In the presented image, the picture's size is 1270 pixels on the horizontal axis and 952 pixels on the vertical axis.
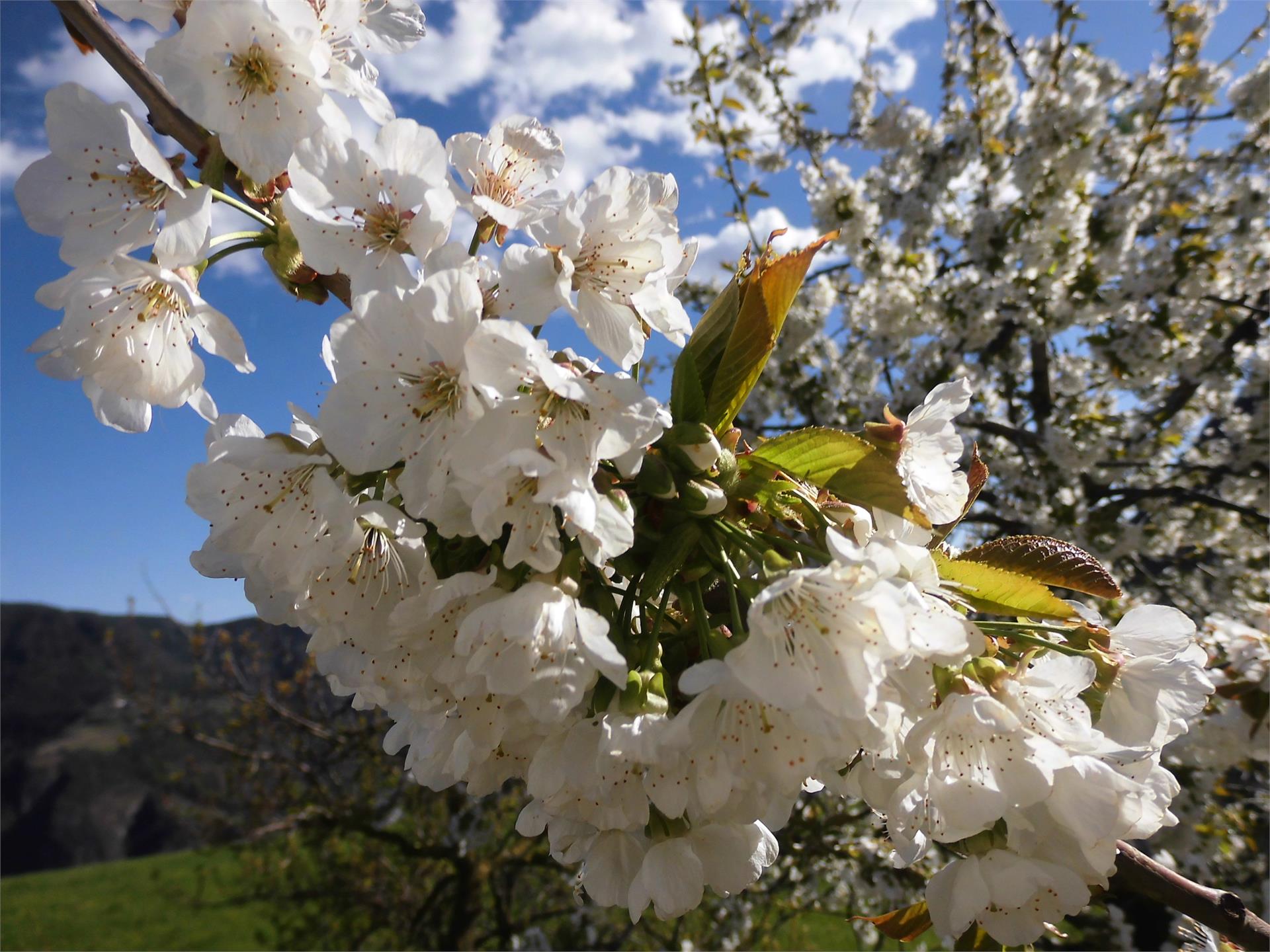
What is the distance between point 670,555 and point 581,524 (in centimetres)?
14

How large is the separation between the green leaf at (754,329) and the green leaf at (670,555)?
0.45 feet

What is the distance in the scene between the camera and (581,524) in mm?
601

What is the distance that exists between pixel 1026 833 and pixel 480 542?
2.18ft

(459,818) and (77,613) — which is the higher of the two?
(77,613)

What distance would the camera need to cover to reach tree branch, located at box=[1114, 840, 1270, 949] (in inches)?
34.9

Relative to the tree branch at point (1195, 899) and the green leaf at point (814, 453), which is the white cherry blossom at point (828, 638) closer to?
the green leaf at point (814, 453)

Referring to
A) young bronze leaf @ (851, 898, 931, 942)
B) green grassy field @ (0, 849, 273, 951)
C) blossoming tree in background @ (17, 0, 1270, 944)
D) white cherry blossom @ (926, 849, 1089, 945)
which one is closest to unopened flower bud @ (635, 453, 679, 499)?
blossoming tree in background @ (17, 0, 1270, 944)

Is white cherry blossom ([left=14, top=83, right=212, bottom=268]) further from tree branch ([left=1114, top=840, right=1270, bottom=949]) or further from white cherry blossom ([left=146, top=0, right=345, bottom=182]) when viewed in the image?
tree branch ([left=1114, top=840, right=1270, bottom=949])

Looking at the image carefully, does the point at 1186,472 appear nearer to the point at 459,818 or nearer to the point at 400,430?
the point at 459,818

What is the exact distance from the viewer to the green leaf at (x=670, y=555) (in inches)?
28.2

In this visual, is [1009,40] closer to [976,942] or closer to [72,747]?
[976,942]

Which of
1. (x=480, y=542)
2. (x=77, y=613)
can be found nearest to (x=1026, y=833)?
(x=480, y=542)

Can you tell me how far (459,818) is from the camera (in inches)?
175

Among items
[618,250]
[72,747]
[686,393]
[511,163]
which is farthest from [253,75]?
[72,747]
